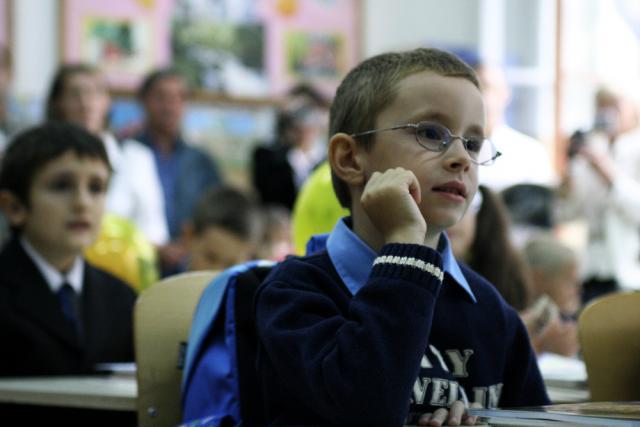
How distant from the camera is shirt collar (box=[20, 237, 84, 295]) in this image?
2955 mm

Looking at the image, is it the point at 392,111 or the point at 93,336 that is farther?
the point at 93,336

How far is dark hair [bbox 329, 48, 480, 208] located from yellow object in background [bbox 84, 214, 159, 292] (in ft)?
6.72

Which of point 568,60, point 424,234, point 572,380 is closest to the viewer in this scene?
point 424,234

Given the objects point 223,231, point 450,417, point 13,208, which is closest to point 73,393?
point 450,417

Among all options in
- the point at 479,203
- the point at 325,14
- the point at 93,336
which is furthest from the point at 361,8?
the point at 93,336

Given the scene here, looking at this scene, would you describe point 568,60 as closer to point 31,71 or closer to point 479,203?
point 31,71

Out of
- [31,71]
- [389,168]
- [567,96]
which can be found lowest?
[567,96]

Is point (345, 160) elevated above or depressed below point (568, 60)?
above

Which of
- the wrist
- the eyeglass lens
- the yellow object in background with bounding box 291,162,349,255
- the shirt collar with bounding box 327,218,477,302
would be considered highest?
the eyeglass lens

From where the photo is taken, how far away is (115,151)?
508cm

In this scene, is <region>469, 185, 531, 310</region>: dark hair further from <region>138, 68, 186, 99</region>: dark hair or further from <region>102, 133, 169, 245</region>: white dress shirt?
<region>138, 68, 186, 99</region>: dark hair

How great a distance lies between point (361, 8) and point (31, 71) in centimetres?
266

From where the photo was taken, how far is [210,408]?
1.92 meters

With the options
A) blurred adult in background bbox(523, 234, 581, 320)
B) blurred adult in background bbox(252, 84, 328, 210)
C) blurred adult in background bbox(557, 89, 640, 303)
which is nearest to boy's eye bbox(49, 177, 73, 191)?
blurred adult in background bbox(523, 234, 581, 320)
